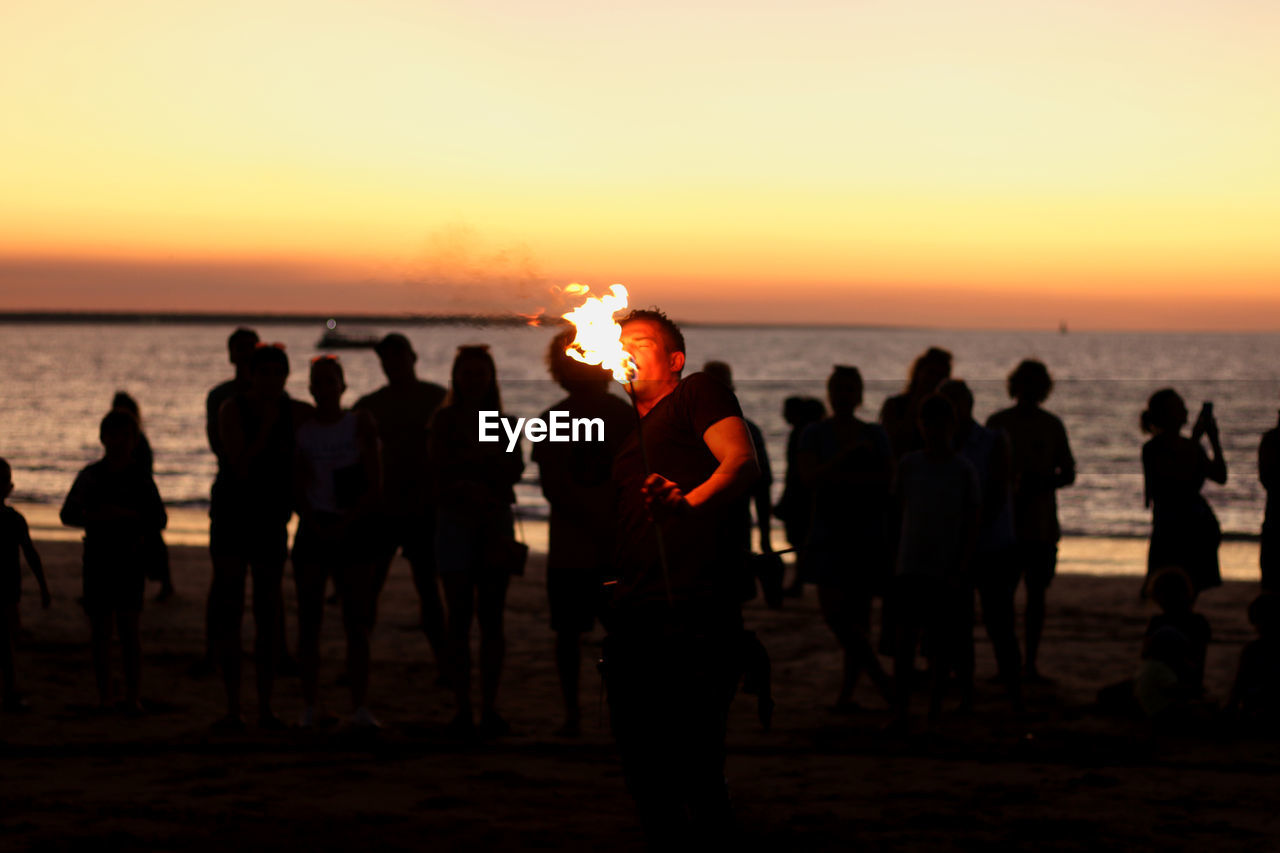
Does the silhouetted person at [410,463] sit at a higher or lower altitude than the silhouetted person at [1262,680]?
higher

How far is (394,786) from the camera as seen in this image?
5590 mm

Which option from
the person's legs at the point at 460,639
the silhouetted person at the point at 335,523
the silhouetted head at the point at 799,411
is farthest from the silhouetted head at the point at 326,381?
the silhouetted head at the point at 799,411

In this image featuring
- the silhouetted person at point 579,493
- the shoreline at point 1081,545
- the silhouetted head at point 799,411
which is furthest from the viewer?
the shoreline at point 1081,545

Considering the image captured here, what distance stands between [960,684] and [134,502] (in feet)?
16.4

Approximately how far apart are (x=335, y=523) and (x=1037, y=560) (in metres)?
4.31

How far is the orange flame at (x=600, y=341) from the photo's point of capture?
3848 mm

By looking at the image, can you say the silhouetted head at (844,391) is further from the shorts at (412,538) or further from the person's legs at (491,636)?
the shorts at (412,538)

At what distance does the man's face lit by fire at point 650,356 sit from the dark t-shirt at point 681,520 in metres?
0.06

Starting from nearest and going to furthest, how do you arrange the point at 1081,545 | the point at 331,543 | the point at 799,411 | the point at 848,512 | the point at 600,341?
the point at 600,341
the point at 331,543
the point at 848,512
the point at 799,411
the point at 1081,545

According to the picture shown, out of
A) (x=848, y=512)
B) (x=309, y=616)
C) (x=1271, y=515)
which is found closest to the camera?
(x=309, y=616)

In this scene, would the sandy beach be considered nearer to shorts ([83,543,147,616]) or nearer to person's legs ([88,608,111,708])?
person's legs ([88,608,111,708])

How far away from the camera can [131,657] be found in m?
6.96

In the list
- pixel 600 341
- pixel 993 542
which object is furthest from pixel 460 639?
pixel 600 341

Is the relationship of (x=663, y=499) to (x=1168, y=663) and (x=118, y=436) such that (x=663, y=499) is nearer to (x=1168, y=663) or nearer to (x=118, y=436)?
(x=118, y=436)
